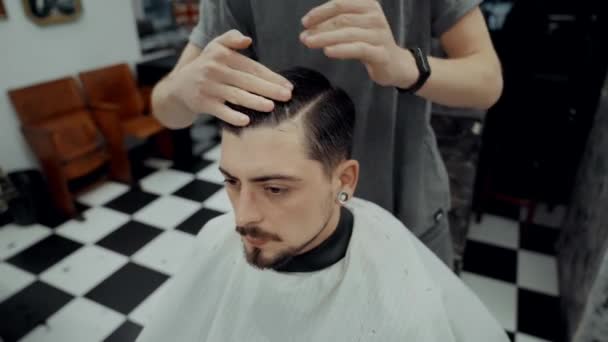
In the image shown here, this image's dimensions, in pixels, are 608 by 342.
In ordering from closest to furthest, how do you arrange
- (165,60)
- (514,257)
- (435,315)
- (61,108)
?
1. (435,315)
2. (514,257)
3. (61,108)
4. (165,60)

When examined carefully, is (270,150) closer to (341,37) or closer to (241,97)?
(241,97)

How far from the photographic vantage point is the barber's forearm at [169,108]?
0.79 m

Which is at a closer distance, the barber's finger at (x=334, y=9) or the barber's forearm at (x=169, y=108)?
the barber's finger at (x=334, y=9)

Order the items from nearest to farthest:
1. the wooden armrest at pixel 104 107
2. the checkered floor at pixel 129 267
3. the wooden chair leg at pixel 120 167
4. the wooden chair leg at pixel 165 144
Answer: the checkered floor at pixel 129 267
the wooden armrest at pixel 104 107
the wooden chair leg at pixel 120 167
the wooden chair leg at pixel 165 144

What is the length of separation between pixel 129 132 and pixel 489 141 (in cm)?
282

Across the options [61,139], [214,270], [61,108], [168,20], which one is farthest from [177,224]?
[168,20]

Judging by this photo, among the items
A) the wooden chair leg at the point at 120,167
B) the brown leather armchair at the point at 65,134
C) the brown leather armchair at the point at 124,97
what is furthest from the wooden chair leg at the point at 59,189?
the brown leather armchair at the point at 124,97

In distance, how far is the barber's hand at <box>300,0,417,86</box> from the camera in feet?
1.90

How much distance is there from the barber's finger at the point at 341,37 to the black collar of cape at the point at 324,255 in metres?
0.45

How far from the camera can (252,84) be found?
0.63m

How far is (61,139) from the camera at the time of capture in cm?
310

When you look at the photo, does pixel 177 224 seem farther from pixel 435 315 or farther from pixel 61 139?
pixel 435 315

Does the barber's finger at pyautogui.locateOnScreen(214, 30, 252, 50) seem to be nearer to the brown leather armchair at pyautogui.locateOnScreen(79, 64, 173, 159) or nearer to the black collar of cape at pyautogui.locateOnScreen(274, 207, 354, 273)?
the black collar of cape at pyautogui.locateOnScreen(274, 207, 354, 273)

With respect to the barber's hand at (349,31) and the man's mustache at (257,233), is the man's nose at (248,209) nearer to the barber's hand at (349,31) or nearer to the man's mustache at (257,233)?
the man's mustache at (257,233)
